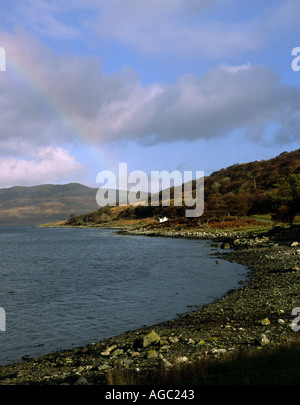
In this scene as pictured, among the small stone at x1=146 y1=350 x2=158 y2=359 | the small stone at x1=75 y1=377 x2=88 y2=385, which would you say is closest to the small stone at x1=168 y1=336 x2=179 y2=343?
the small stone at x1=146 y1=350 x2=158 y2=359

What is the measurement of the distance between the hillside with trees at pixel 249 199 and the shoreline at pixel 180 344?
160 ft

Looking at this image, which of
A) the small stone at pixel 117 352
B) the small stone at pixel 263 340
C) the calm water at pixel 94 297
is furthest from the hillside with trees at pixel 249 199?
the small stone at pixel 117 352

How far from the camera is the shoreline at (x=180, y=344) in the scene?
11914 mm

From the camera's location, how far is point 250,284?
27688 mm

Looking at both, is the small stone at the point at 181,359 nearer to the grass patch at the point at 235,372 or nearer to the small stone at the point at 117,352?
the grass patch at the point at 235,372

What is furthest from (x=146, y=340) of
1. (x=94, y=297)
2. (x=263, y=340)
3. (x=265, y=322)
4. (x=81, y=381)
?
(x=94, y=297)

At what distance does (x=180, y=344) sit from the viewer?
14367 millimetres

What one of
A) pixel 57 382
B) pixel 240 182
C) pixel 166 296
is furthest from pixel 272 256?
pixel 240 182

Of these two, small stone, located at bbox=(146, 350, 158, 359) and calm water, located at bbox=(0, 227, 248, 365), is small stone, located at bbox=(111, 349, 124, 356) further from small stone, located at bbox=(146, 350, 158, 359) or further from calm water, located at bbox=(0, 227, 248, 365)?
calm water, located at bbox=(0, 227, 248, 365)

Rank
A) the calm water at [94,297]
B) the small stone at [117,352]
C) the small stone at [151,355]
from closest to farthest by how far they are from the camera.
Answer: the small stone at [151,355], the small stone at [117,352], the calm water at [94,297]

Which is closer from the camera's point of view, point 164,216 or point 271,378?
point 271,378

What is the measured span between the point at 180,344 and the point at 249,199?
107 meters

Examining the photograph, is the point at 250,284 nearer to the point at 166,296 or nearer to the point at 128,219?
the point at 166,296
